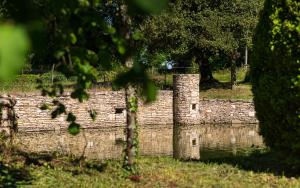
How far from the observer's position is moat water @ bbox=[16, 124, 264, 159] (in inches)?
662

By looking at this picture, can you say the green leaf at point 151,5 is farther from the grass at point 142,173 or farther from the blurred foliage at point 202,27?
the blurred foliage at point 202,27

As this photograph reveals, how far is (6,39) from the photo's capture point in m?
1.39

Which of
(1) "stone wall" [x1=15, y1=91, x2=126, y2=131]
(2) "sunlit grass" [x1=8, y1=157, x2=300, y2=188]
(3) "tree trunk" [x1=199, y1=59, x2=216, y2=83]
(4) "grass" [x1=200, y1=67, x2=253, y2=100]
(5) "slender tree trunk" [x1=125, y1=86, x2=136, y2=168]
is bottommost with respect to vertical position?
(2) "sunlit grass" [x1=8, y1=157, x2=300, y2=188]

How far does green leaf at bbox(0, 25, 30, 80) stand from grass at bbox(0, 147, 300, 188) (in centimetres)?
606

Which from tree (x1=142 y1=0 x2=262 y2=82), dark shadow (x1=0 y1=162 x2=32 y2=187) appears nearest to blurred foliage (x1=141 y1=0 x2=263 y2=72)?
tree (x1=142 y1=0 x2=262 y2=82)

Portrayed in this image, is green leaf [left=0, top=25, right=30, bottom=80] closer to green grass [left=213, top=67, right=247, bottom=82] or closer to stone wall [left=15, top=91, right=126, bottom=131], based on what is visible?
stone wall [left=15, top=91, right=126, bottom=131]

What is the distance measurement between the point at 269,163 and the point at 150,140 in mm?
10652

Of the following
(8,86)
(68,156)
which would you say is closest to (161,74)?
(8,86)

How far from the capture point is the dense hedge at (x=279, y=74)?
8.42 m

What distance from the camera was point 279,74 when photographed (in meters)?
8.65

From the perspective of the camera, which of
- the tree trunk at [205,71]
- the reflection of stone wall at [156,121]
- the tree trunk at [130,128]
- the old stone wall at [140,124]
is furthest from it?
the tree trunk at [205,71]

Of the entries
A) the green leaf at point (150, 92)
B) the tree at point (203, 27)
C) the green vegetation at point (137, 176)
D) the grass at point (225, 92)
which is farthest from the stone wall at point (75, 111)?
the green leaf at point (150, 92)

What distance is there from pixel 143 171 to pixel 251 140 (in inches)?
473

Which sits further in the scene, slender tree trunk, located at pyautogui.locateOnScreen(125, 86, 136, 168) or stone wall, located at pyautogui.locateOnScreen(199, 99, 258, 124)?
stone wall, located at pyautogui.locateOnScreen(199, 99, 258, 124)
